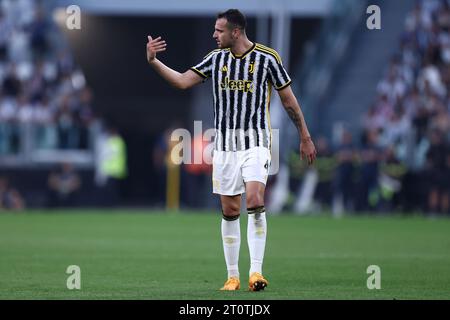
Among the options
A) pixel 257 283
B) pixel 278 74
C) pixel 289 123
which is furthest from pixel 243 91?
pixel 289 123

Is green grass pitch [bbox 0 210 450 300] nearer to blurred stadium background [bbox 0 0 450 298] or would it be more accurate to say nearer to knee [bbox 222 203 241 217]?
knee [bbox 222 203 241 217]

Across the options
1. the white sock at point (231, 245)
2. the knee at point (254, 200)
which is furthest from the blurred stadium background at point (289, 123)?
the knee at point (254, 200)

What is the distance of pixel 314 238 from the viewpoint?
1998cm

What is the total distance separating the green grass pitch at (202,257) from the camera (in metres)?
11.1

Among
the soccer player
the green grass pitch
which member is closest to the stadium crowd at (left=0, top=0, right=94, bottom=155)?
the green grass pitch

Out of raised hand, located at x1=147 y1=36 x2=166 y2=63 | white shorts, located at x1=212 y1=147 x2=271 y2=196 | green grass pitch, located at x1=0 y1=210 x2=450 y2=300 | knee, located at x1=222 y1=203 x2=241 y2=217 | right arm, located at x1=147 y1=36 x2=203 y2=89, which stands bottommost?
green grass pitch, located at x1=0 y1=210 x2=450 y2=300

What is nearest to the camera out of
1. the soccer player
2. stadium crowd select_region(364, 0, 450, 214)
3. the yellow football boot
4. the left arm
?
the yellow football boot

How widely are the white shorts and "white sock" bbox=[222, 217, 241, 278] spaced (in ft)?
0.97

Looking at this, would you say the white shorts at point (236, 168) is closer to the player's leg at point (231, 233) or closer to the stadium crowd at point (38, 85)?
the player's leg at point (231, 233)

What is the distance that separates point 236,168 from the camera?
37.1 feet

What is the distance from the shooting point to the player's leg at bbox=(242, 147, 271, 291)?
1109 centimetres
